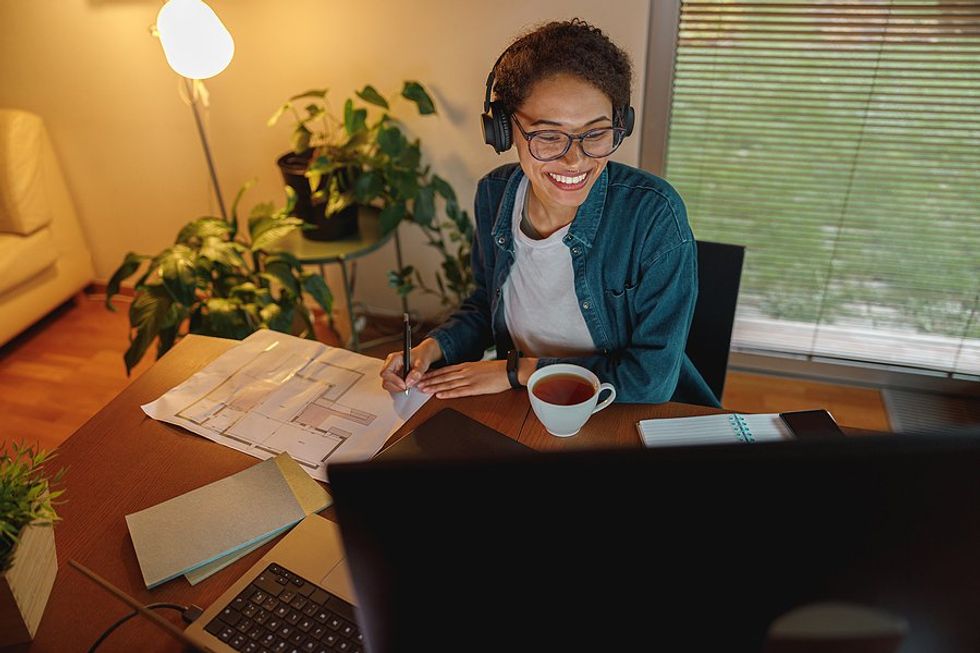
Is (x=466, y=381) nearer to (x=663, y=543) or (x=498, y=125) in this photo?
(x=498, y=125)

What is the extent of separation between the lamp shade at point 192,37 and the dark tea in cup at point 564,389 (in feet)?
5.14

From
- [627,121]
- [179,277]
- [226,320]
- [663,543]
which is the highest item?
[627,121]

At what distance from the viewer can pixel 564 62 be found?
3.63ft

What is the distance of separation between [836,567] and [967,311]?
2238 mm

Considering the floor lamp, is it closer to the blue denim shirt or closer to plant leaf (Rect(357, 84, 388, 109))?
plant leaf (Rect(357, 84, 388, 109))

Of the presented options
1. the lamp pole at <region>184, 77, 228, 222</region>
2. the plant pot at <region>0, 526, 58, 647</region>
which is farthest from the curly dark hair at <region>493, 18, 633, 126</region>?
the lamp pole at <region>184, 77, 228, 222</region>

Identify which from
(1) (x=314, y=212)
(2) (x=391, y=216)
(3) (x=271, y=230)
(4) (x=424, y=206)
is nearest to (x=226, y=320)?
(3) (x=271, y=230)

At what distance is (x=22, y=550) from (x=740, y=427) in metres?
0.92

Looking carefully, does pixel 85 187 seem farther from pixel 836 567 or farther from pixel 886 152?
pixel 836 567

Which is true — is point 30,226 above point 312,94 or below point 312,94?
below

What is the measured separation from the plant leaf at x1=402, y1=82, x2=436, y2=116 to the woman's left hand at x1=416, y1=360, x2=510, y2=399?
1322 millimetres

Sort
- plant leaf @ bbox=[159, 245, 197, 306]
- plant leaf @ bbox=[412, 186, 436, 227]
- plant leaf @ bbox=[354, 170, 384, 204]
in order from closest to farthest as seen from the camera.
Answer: plant leaf @ bbox=[159, 245, 197, 306] → plant leaf @ bbox=[354, 170, 384, 204] → plant leaf @ bbox=[412, 186, 436, 227]

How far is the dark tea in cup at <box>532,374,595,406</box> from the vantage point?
1054 mm

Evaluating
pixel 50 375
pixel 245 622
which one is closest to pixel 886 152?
pixel 245 622
